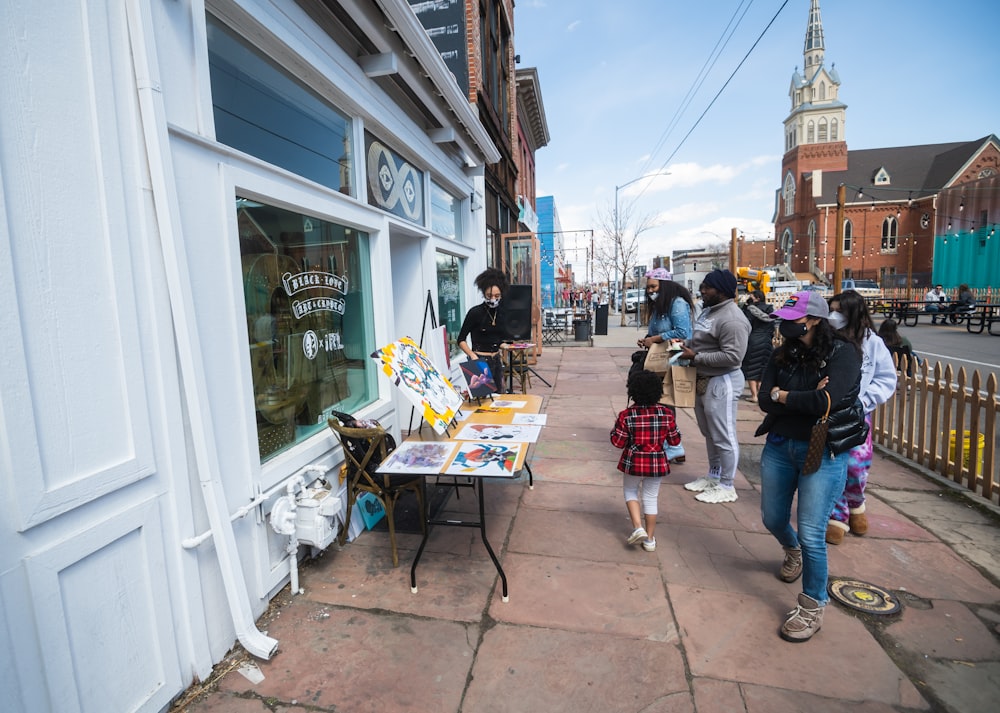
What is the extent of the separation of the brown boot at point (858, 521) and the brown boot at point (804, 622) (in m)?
1.41

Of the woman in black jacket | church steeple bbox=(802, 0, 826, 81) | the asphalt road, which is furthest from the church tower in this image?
the woman in black jacket

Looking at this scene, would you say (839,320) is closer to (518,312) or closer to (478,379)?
(478,379)

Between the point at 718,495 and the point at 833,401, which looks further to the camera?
the point at 718,495

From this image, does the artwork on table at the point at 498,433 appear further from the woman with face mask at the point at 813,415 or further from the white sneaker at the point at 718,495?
the white sneaker at the point at 718,495

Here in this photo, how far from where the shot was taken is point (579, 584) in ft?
10.3

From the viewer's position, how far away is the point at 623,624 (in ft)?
9.05

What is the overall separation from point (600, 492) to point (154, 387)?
359 cm

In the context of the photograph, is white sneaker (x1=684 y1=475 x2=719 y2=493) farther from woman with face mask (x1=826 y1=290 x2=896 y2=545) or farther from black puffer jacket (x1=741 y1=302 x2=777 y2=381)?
black puffer jacket (x1=741 y1=302 x2=777 y2=381)

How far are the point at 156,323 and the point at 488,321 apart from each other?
11.6ft

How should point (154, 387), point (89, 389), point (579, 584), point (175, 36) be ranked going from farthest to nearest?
point (579, 584) → point (175, 36) → point (154, 387) → point (89, 389)

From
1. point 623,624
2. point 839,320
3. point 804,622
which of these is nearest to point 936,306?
point 839,320

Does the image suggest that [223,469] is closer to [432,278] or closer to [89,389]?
[89,389]

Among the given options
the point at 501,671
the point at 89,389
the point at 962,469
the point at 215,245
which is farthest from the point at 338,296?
the point at 962,469

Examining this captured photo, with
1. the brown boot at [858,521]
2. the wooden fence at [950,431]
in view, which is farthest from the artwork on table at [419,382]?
the wooden fence at [950,431]
